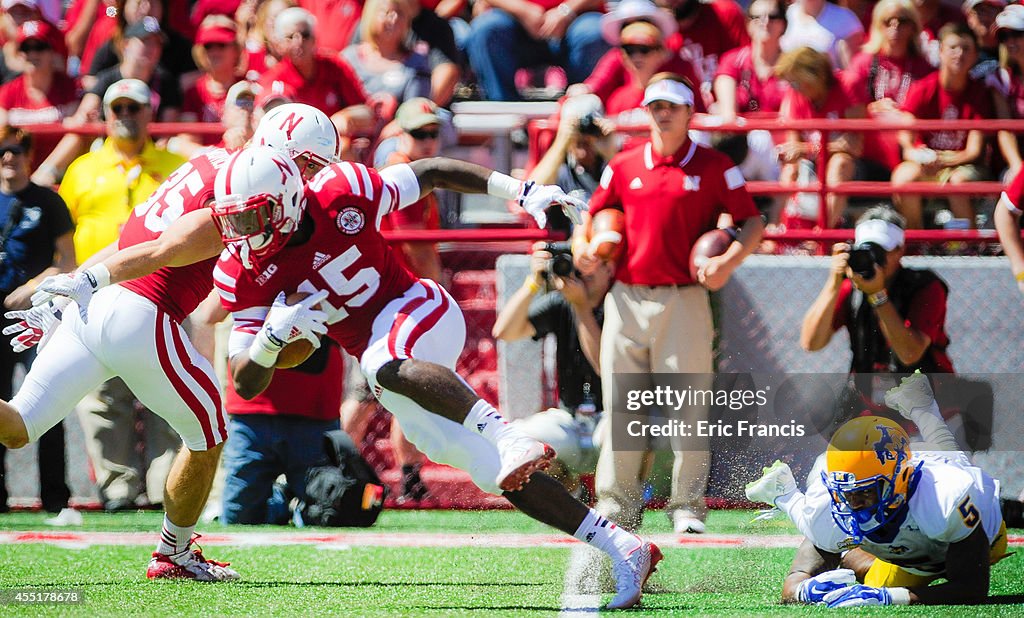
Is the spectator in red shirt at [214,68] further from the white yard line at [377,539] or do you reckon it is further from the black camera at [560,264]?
the white yard line at [377,539]

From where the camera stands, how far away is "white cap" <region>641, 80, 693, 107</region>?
24.3 ft

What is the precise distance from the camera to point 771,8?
30.5 feet

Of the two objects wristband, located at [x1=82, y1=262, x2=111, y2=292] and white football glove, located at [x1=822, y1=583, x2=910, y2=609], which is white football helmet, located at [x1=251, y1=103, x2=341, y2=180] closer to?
wristband, located at [x1=82, y1=262, x2=111, y2=292]

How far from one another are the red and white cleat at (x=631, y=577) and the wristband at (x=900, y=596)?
34.9 inches

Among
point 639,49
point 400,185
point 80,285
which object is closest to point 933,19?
point 639,49

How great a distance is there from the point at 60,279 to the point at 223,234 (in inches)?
26.2

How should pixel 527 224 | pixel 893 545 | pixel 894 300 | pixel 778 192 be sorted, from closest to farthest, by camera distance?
pixel 893 545
pixel 894 300
pixel 778 192
pixel 527 224

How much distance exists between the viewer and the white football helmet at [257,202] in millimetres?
5242

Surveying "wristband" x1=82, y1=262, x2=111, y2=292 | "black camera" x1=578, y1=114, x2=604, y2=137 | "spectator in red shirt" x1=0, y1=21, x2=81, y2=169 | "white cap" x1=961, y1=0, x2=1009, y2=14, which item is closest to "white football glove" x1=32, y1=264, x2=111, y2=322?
"wristband" x1=82, y1=262, x2=111, y2=292

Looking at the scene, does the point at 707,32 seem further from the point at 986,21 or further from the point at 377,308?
the point at 377,308

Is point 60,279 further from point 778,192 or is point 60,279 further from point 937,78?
point 937,78

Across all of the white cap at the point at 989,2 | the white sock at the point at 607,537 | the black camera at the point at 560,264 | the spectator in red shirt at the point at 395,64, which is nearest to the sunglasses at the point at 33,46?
the spectator in red shirt at the point at 395,64

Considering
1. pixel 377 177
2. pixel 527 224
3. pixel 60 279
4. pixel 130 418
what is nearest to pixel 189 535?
pixel 60 279

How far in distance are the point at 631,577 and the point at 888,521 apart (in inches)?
37.3
